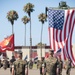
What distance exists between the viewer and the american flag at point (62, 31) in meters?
15.3

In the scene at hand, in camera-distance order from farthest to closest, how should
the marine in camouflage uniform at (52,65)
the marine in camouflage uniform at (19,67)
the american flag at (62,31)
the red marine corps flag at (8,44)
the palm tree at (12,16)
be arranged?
the palm tree at (12,16) → the red marine corps flag at (8,44) → the american flag at (62,31) → the marine in camouflage uniform at (19,67) → the marine in camouflage uniform at (52,65)

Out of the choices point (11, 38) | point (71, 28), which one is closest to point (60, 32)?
point (71, 28)

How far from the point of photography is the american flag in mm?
15305

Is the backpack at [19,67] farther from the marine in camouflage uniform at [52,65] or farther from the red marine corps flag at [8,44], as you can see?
the red marine corps flag at [8,44]

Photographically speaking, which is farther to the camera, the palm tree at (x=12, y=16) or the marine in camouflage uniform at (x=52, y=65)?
the palm tree at (x=12, y=16)

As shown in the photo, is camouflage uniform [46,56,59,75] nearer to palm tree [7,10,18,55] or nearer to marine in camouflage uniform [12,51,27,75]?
marine in camouflage uniform [12,51,27,75]

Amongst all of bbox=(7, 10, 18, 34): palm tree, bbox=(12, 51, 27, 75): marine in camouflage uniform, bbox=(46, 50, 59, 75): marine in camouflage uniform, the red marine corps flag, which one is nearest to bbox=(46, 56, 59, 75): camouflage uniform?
bbox=(46, 50, 59, 75): marine in camouflage uniform

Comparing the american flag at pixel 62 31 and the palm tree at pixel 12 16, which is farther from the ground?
the palm tree at pixel 12 16

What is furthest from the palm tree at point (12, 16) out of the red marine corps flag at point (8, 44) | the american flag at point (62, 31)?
the american flag at point (62, 31)

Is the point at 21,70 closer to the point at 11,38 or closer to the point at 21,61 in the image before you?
the point at 21,61

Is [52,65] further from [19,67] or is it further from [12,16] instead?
[12,16]

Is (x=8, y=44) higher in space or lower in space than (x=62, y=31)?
lower

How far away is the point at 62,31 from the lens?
52.2ft

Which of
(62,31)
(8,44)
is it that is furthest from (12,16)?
(62,31)
